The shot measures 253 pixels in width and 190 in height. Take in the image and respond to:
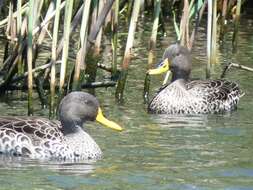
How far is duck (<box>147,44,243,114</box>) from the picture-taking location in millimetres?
13375

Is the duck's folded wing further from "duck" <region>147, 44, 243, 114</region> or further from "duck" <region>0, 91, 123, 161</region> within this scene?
"duck" <region>147, 44, 243, 114</region>

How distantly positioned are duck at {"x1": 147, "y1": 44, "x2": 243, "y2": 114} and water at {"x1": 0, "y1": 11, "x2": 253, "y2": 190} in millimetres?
191

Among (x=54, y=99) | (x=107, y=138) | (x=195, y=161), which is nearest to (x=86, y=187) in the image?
(x=195, y=161)

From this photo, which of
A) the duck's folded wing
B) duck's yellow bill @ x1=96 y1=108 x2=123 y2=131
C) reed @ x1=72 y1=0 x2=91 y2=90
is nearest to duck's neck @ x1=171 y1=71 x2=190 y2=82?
reed @ x1=72 y1=0 x2=91 y2=90

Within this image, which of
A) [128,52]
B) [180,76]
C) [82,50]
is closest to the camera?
[82,50]

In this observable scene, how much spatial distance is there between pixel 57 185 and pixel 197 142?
Result: 91.0 inches

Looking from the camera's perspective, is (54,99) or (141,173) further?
(54,99)

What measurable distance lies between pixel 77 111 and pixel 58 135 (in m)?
0.29

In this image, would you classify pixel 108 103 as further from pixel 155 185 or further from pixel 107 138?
pixel 155 185

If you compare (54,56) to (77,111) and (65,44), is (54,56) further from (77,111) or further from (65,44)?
(77,111)

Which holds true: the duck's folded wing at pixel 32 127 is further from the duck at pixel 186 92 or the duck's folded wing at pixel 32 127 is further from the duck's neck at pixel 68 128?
the duck at pixel 186 92

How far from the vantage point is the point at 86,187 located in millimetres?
9180

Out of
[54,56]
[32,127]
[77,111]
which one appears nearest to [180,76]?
[54,56]

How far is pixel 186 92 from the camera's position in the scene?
1376 centimetres
